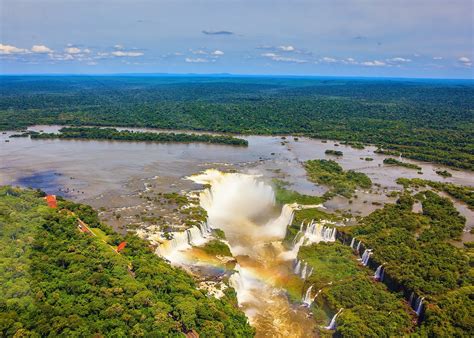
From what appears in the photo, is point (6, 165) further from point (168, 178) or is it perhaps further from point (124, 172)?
point (168, 178)

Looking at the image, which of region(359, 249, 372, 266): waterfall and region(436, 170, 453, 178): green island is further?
region(436, 170, 453, 178): green island

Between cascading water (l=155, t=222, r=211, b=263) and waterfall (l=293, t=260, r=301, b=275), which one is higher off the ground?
A: cascading water (l=155, t=222, r=211, b=263)

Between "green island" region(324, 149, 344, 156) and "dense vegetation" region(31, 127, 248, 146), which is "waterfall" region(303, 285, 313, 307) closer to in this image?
"green island" region(324, 149, 344, 156)

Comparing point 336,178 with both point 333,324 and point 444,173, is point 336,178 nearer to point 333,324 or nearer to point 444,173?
point 444,173

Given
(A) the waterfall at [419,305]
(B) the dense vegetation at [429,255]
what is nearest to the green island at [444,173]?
(B) the dense vegetation at [429,255]

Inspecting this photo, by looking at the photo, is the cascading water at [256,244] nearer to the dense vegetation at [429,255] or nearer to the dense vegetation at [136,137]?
the dense vegetation at [429,255]

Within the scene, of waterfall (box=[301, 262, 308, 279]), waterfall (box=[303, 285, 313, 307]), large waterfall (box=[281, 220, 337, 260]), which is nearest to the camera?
waterfall (box=[303, 285, 313, 307])

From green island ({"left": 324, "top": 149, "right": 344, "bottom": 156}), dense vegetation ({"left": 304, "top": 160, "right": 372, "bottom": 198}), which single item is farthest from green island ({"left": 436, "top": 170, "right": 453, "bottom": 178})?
green island ({"left": 324, "top": 149, "right": 344, "bottom": 156})
